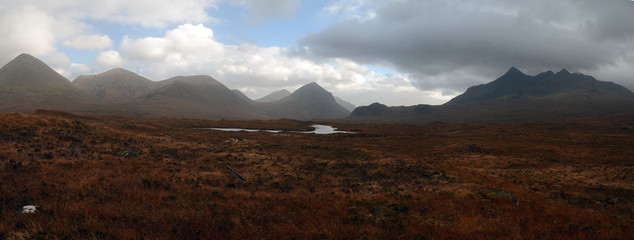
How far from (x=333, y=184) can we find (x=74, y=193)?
50.3 feet

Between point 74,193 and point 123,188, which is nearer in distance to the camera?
point 74,193

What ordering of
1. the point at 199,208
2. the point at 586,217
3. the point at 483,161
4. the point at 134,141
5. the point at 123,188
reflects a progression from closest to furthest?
the point at 199,208 < the point at 586,217 < the point at 123,188 < the point at 134,141 < the point at 483,161

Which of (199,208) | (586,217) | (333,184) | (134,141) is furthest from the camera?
(134,141)

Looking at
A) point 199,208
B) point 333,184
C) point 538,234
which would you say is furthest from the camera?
point 333,184

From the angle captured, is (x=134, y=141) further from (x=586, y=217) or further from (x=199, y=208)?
(x=586, y=217)

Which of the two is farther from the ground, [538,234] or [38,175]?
[38,175]

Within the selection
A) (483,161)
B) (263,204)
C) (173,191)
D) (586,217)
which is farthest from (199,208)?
(483,161)

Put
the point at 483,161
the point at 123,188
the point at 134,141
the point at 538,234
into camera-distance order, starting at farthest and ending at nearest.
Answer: the point at 483,161 < the point at 134,141 < the point at 123,188 < the point at 538,234

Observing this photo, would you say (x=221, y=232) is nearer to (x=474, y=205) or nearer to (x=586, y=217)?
(x=474, y=205)

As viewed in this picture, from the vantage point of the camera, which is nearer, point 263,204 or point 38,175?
point 263,204

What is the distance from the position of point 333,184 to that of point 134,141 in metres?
27.8

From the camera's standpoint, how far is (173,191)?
14750mm

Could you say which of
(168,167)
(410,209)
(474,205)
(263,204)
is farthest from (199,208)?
(474,205)

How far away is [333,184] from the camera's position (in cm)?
2067
